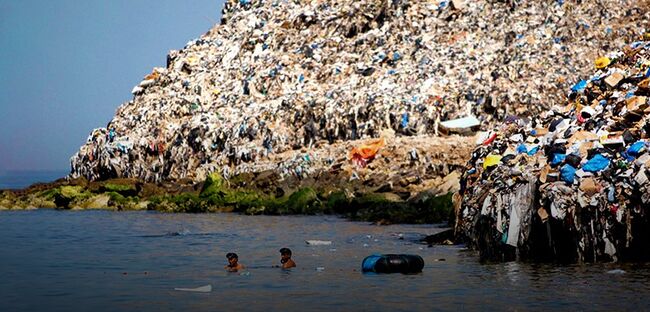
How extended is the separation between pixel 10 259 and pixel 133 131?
27.6 metres

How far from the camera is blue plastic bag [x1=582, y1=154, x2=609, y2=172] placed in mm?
13172

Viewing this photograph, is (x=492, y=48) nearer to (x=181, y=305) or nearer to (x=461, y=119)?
(x=461, y=119)

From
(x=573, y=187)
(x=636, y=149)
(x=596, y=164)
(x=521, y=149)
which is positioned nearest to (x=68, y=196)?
(x=521, y=149)

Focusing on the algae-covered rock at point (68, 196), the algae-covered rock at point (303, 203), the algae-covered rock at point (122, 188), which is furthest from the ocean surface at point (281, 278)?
the algae-covered rock at point (122, 188)

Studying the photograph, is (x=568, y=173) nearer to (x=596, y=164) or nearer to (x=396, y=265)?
(x=596, y=164)

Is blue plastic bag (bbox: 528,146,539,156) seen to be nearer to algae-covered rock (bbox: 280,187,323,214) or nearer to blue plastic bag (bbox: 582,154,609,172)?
blue plastic bag (bbox: 582,154,609,172)

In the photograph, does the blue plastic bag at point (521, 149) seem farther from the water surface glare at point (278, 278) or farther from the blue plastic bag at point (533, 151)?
the water surface glare at point (278, 278)

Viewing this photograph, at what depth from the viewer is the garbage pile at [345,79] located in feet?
117

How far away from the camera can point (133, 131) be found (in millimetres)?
43781

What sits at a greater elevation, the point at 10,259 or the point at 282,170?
the point at 282,170

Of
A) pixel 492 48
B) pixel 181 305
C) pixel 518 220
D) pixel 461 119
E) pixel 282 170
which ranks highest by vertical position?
pixel 492 48

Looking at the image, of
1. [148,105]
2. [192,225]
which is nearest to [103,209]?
[192,225]

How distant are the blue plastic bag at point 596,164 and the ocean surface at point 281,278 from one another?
1.41 meters

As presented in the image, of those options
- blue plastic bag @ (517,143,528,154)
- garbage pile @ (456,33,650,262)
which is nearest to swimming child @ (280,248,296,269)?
garbage pile @ (456,33,650,262)
